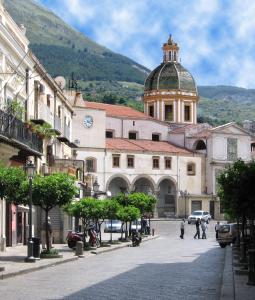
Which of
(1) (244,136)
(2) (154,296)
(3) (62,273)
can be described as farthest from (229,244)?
(1) (244,136)

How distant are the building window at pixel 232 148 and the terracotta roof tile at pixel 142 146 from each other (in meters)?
5.49

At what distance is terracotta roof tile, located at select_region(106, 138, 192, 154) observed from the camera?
8675 centimetres

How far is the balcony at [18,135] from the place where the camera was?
26052 mm

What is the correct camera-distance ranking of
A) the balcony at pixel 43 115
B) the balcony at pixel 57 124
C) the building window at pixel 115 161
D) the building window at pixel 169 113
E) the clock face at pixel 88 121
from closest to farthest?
1. the balcony at pixel 43 115
2. the balcony at pixel 57 124
3. the clock face at pixel 88 121
4. the building window at pixel 115 161
5. the building window at pixel 169 113

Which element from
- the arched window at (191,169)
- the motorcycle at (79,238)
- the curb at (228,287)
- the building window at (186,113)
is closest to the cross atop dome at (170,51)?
the building window at (186,113)

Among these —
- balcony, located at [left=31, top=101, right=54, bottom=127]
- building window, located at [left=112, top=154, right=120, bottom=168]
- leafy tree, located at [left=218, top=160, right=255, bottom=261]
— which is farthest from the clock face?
leafy tree, located at [left=218, top=160, right=255, bottom=261]

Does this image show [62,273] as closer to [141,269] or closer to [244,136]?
[141,269]

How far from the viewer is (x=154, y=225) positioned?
73875mm

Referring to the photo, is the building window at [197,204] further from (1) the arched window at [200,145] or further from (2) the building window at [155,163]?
(1) the arched window at [200,145]

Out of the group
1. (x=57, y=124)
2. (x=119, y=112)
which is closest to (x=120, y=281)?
(x=57, y=124)

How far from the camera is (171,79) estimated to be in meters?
96.3

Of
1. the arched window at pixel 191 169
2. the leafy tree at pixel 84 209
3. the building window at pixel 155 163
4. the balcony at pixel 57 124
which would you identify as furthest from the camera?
the arched window at pixel 191 169

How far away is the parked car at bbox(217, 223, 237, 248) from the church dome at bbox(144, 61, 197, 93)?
175 ft

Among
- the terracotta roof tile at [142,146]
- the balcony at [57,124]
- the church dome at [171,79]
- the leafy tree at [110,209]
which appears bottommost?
the leafy tree at [110,209]
